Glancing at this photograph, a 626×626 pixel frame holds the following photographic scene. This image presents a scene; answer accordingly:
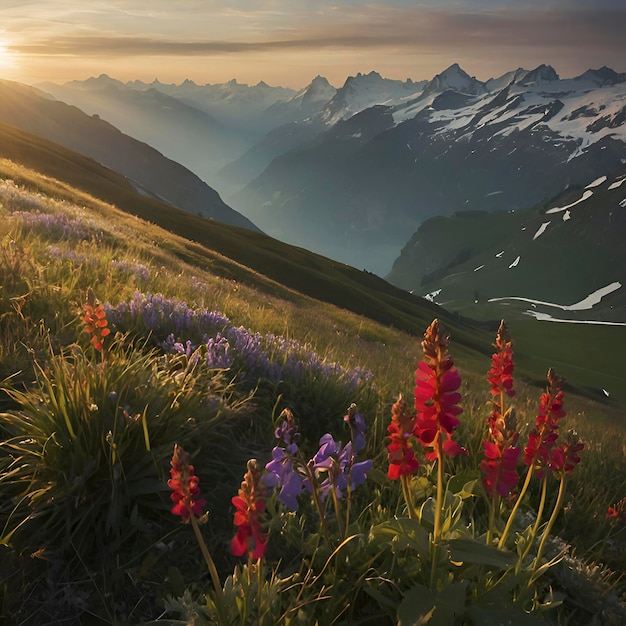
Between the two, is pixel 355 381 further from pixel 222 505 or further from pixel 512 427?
pixel 512 427

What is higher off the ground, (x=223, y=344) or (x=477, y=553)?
(x=223, y=344)

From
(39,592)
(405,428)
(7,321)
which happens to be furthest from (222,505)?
(7,321)

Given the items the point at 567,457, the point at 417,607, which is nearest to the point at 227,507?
the point at 417,607

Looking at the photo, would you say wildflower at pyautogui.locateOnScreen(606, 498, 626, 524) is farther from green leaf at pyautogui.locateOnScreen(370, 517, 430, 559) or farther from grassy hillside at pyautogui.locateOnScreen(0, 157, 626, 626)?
green leaf at pyautogui.locateOnScreen(370, 517, 430, 559)

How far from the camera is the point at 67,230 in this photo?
11555 millimetres

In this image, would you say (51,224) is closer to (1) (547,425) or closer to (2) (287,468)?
(2) (287,468)

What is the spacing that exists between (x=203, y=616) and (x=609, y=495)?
3.97 metres

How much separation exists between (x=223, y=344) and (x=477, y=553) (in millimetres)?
3128

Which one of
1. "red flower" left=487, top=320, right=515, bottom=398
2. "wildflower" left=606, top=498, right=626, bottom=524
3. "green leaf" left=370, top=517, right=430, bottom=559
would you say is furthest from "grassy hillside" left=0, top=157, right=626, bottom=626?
"red flower" left=487, top=320, right=515, bottom=398

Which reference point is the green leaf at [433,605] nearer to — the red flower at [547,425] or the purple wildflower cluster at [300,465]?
the purple wildflower cluster at [300,465]

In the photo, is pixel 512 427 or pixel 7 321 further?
pixel 7 321

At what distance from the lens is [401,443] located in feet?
8.70

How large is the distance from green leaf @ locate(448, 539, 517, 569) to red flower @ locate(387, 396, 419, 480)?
0.45 m

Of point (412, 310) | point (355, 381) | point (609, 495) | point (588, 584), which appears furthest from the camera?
point (412, 310)
